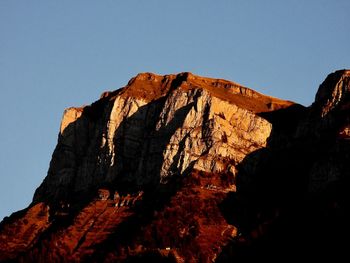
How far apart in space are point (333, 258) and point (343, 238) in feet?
18.7

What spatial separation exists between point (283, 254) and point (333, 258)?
9629mm

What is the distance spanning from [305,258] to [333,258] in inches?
192

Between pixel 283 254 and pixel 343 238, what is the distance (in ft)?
30.0

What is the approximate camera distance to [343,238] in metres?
197

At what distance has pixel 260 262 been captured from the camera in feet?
655

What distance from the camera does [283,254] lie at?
200 metres

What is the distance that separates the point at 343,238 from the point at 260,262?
12617mm

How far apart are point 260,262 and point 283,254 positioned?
11.7ft

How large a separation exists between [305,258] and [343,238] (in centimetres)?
644

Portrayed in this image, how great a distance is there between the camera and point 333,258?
193m

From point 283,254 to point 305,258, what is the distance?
4.81 m

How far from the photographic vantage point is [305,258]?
196 metres
